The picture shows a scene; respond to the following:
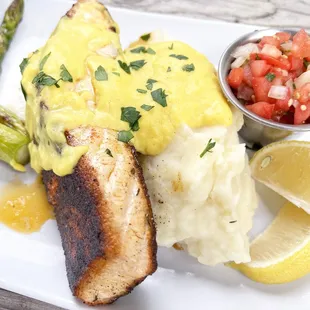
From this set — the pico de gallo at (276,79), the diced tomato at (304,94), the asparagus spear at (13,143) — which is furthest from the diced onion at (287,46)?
the asparagus spear at (13,143)

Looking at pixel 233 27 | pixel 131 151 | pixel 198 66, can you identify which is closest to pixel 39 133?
pixel 131 151

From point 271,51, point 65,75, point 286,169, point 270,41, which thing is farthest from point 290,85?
point 65,75

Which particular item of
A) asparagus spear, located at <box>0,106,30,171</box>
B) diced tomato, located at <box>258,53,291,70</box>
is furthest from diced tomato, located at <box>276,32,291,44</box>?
asparagus spear, located at <box>0,106,30,171</box>

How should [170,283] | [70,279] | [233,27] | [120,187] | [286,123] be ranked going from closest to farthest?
[120,187]
[70,279]
[170,283]
[286,123]
[233,27]

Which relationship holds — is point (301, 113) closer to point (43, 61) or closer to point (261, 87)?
point (261, 87)

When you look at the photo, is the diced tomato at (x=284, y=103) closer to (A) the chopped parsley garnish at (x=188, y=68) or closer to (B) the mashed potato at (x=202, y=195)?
(B) the mashed potato at (x=202, y=195)

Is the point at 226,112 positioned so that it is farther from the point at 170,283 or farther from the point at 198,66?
the point at 170,283
